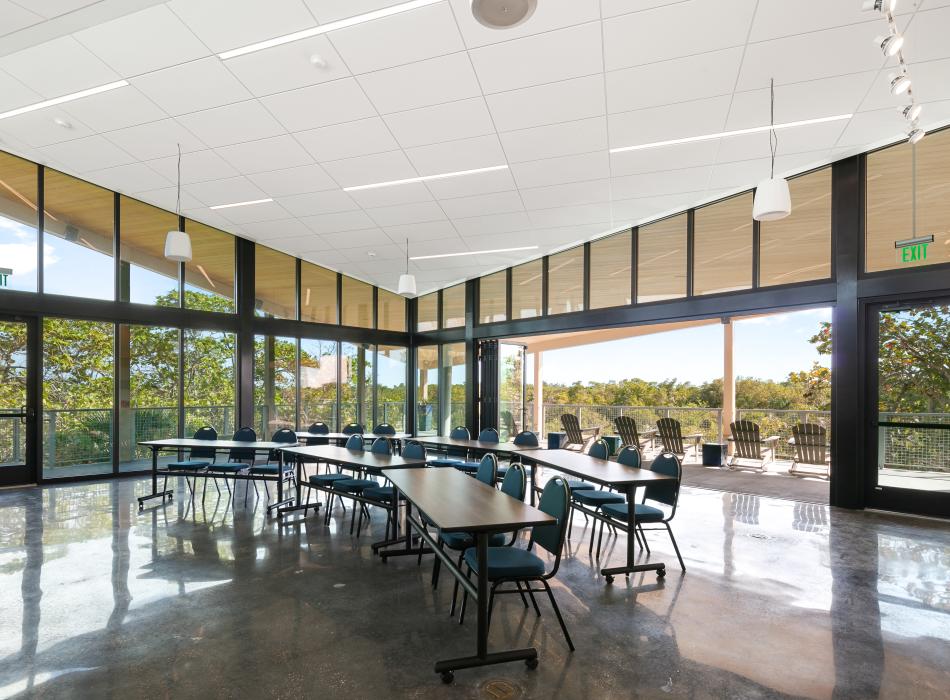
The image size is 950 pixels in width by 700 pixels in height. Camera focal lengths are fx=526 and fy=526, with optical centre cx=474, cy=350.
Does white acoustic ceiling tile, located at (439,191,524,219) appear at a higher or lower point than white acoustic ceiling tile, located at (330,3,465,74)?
lower

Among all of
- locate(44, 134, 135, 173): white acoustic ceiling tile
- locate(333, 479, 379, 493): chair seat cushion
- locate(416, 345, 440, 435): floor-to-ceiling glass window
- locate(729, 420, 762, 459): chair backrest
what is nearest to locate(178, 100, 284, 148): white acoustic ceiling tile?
locate(44, 134, 135, 173): white acoustic ceiling tile

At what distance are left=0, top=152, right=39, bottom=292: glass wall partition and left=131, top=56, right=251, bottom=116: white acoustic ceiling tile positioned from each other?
13.0 ft

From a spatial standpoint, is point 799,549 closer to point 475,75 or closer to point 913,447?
point 913,447

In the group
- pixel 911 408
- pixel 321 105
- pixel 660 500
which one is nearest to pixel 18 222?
pixel 321 105

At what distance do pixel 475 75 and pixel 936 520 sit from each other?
268 inches

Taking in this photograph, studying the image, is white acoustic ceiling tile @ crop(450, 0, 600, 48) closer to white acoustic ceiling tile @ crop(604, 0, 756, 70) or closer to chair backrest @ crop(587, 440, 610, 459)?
white acoustic ceiling tile @ crop(604, 0, 756, 70)

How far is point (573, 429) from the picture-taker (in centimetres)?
1117

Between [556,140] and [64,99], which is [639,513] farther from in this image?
[64,99]

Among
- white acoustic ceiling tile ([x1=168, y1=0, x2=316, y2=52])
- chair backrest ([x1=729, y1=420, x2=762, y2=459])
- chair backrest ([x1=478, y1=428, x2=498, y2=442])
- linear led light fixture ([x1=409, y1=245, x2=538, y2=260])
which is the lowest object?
chair backrest ([x1=729, y1=420, x2=762, y2=459])

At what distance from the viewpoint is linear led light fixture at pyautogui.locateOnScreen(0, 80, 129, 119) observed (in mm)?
5139

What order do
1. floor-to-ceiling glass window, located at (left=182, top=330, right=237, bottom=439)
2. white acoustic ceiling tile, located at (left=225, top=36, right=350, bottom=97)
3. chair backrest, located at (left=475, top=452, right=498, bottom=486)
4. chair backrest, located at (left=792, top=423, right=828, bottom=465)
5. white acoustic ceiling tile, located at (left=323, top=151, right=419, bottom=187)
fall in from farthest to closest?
floor-to-ceiling glass window, located at (left=182, top=330, right=237, bottom=439) → chair backrest, located at (left=792, top=423, right=828, bottom=465) → white acoustic ceiling tile, located at (left=323, top=151, right=419, bottom=187) → chair backrest, located at (left=475, top=452, right=498, bottom=486) → white acoustic ceiling tile, located at (left=225, top=36, right=350, bottom=97)

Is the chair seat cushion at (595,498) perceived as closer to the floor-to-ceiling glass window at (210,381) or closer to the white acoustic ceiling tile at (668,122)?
the white acoustic ceiling tile at (668,122)

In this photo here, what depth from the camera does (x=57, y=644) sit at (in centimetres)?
298

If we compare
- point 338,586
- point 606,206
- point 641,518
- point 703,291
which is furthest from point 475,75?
point 703,291
